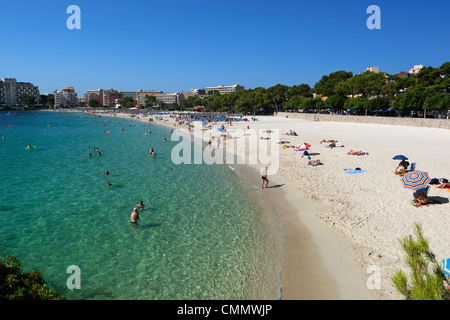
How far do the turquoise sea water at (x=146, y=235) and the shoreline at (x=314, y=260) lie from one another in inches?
18.0

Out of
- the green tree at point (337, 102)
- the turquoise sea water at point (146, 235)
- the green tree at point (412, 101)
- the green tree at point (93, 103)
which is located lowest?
the turquoise sea water at point (146, 235)

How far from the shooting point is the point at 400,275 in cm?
398

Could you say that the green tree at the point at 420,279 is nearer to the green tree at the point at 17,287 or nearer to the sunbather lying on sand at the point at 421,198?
the green tree at the point at 17,287

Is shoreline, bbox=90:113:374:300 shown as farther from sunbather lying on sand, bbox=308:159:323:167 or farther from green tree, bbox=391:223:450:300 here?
sunbather lying on sand, bbox=308:159:323:167

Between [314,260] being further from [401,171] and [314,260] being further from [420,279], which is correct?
[401,171]

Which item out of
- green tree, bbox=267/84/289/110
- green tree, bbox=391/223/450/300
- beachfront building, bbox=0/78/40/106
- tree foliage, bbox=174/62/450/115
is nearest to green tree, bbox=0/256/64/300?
green tree, bbox=391/223/450/300

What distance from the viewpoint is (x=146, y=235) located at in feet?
36.8

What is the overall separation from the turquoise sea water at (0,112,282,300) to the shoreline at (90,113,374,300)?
1.50 feet

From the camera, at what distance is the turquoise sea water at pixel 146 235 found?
26.7 feet

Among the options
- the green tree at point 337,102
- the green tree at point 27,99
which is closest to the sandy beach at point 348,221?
the green tree at point 337,102

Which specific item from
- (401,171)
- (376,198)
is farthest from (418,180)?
(401,171)

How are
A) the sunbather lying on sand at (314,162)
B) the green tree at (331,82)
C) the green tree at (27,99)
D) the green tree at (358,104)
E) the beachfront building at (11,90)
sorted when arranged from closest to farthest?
the sunbather lying on sand at (314,162) → the green tree at (358,104) → the green tree at (331,82) → the beachfront building at (11,90) → the green tree at (27,99)

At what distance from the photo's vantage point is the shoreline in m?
7.29

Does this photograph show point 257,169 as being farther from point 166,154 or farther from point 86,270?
point 86,270
